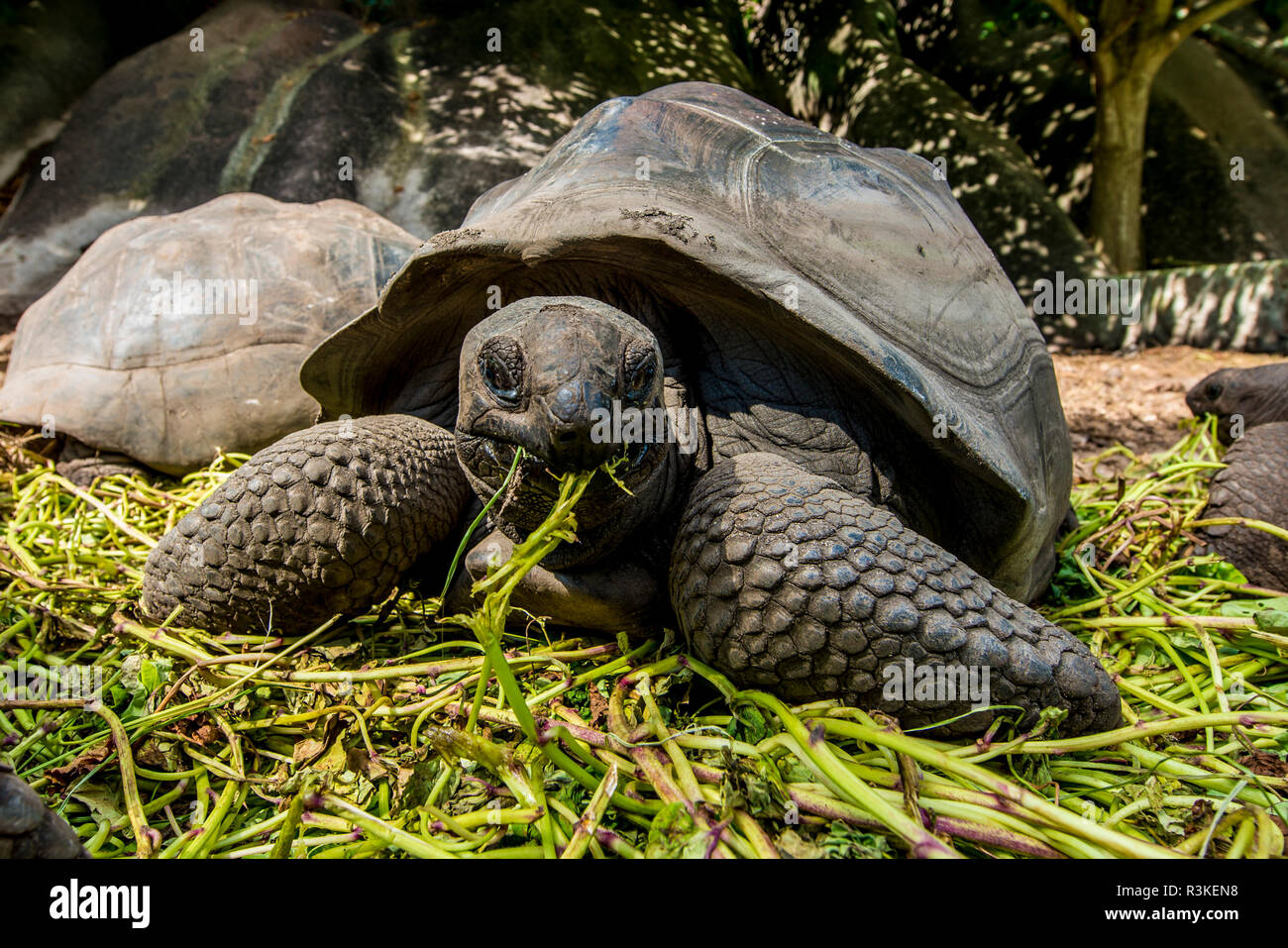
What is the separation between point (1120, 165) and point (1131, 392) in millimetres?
3683

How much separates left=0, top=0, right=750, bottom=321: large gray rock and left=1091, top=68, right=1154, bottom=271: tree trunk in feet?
13.4

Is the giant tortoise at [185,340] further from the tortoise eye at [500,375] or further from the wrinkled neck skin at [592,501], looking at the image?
the tortoise eye at [500,375]

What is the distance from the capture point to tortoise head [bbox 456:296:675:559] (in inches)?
61.2

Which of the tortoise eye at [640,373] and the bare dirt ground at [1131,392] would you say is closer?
the tortoise eye at [640,373]

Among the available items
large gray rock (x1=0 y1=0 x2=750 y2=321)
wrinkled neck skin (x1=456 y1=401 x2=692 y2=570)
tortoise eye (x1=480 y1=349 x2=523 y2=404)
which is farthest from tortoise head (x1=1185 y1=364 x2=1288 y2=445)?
large gray rock (x1=0 y1=0 x2=750 y2=321)

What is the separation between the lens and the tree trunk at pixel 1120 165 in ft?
25.8

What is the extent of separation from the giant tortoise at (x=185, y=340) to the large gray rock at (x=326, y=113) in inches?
91.9

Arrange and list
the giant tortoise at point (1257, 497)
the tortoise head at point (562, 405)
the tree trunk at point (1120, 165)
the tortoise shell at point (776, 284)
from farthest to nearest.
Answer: the tree trunk at point (1120, 165) < the giant tortoise at point (1257, 497) < the tortoise shell at point (776, 284) < the tortoise head at point (562, 405)

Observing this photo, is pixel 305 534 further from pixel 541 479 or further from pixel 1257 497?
pixel 1257 497

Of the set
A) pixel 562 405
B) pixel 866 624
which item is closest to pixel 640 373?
pixel 562 405

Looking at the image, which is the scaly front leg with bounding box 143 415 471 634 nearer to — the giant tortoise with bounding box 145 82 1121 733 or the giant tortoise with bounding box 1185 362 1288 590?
the giant tortoise with bounding box 145 82 1121 733

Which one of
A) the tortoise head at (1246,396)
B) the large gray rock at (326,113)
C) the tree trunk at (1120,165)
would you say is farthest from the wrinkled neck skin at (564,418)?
the tree trunk at (1120,165)

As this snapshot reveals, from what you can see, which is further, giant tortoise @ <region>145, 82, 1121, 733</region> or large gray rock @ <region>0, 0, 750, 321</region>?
large gray rock @ <region>0, 0, 750, 321</region>

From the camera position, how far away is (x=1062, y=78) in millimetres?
9484
